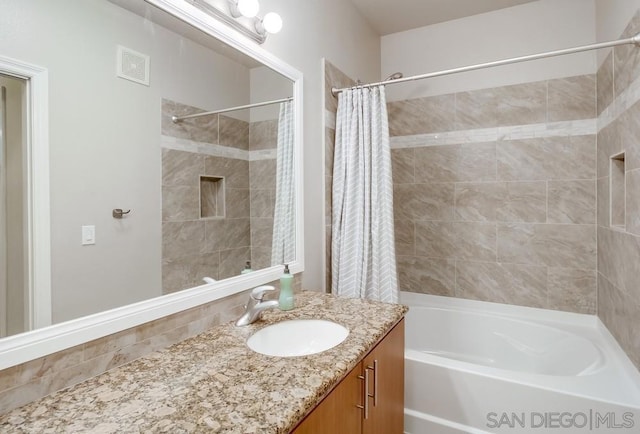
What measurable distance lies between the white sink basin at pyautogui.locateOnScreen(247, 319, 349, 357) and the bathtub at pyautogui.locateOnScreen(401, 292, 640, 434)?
685 millimetres

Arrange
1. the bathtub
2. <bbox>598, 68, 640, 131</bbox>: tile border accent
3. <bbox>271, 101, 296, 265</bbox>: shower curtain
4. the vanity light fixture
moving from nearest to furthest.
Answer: the vanity light fixture < the bathtub < <bbox>598, 68, 640, 131</bbox>: tile border accent < <bbox>271, 101, 296, 265</bbox>: shower curtain

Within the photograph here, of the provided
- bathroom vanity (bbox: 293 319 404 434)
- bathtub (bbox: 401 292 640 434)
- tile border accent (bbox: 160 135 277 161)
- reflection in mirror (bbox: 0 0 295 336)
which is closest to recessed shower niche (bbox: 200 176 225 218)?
reflection in mirror (bbox: 0 0 295 336)

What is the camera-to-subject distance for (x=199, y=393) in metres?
0.83

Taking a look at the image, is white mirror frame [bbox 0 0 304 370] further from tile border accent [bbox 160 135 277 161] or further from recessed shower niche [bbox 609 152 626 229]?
recessed shower niche [bbox 609 152 626 229]

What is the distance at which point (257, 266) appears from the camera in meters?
1.58

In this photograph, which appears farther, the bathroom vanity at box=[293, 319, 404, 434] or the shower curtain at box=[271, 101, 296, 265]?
the shower curtain at box=[271, 101, 296, 265]

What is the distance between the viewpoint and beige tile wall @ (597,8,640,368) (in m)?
1.59

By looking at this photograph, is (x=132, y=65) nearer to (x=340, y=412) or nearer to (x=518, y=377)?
(x=340, y=412)

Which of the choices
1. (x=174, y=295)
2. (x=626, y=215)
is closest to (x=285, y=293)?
(x=174, y=295)

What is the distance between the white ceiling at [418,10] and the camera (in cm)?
246

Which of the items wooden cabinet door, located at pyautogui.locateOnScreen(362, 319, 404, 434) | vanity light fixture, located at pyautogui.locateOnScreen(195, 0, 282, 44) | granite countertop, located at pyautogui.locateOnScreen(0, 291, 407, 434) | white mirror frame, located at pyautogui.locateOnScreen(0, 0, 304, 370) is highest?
vanity light fixture, located at pyautogui.locateOnScreen(195, 0, 282, 44)

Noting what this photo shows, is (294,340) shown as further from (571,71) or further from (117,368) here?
(571,71)

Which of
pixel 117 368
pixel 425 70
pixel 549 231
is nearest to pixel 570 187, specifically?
pixel 549 231

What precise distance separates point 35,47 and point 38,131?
0.67ft
